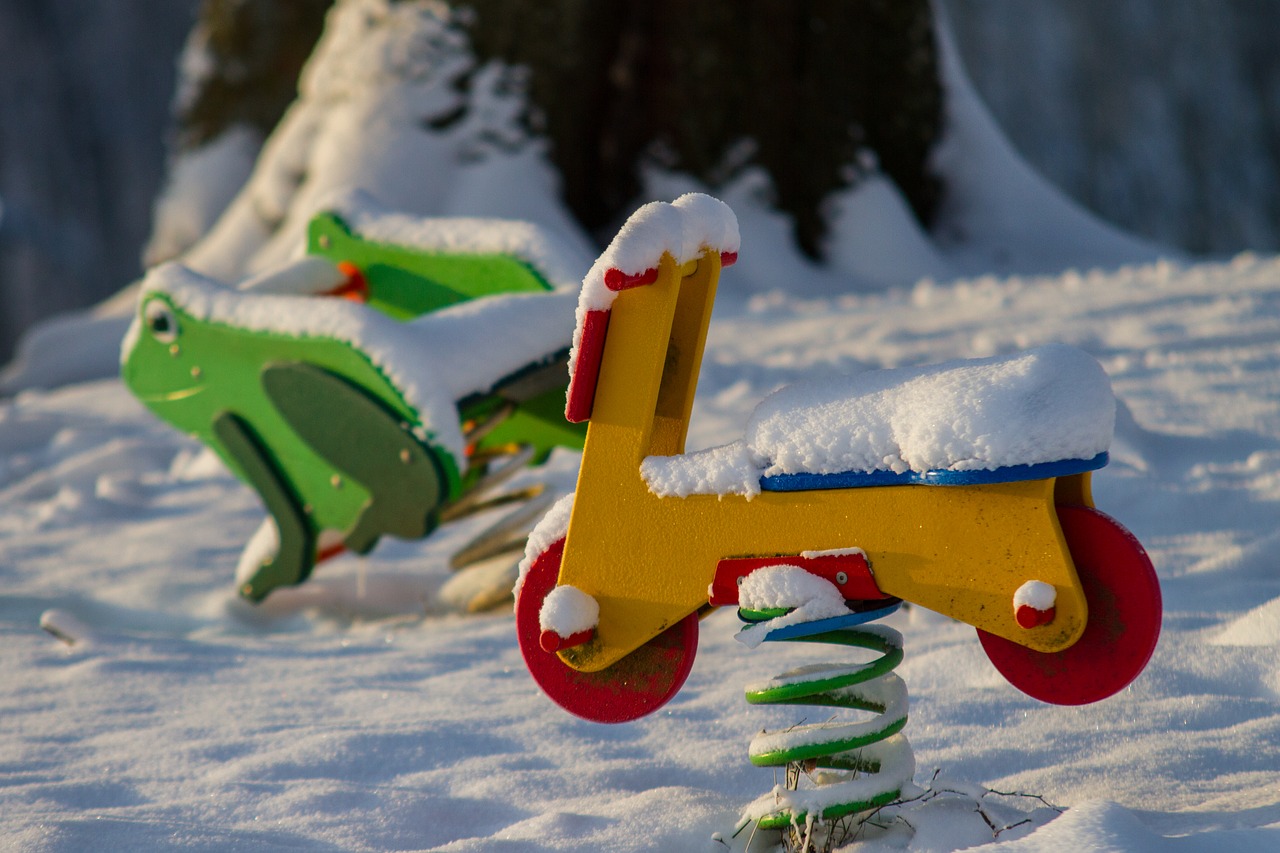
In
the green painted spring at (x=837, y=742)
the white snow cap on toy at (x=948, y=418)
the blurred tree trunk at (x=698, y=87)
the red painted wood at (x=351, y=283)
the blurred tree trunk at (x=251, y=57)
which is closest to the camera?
the white snow cap on toy at (x=948, y=418)

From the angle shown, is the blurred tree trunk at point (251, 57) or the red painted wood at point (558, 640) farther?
the blurred tree trunk at point (251, 57)

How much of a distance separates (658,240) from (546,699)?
889 millimetres

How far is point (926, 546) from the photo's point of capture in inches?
55.1

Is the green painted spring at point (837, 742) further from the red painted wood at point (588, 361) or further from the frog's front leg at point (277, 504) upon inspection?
the frog's front leg at point (277, 504)

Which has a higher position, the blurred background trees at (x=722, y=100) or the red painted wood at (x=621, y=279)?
the red painted wood at (x=621, y=279)

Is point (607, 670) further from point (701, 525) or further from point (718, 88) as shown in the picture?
point (718, 88)

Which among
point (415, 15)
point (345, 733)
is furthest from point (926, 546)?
point (415, 15)

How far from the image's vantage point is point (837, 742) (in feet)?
4.67

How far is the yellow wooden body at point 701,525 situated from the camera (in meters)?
1.36

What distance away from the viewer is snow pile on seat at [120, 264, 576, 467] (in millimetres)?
2361

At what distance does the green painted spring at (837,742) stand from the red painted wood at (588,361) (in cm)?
38

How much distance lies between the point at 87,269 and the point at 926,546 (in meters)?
17.4

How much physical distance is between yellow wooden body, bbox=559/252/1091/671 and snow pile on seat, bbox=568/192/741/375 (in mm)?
25

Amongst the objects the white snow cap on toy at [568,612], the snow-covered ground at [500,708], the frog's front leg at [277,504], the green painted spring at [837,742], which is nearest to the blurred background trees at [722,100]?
the snow-covered ground at [500,708]
